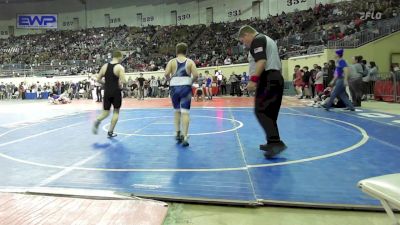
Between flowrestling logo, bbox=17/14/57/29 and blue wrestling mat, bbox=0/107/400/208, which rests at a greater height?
flowrestling logo, bbox=17/14/57/29

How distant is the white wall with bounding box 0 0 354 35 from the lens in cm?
3606

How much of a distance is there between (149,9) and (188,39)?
951 centimetres

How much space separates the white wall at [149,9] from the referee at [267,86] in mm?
29558

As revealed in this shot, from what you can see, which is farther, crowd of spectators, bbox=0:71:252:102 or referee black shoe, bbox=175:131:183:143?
crowd of spectators, bbox=0:71:252:102

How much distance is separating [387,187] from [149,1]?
45.6m

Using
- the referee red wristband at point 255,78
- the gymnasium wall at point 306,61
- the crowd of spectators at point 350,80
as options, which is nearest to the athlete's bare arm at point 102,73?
the referee red wristband at point 255,78

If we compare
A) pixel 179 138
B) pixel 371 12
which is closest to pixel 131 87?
pixel 371 12

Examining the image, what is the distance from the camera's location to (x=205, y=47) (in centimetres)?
3575

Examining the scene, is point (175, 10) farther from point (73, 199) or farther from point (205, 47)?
point (73, 199)

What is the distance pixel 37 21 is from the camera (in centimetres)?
4553

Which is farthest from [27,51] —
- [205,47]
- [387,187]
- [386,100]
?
[387,187]

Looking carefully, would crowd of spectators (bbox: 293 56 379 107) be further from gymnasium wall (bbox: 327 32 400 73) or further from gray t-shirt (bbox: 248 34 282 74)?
gray t-shirt (bbox: 248 34 282 74)

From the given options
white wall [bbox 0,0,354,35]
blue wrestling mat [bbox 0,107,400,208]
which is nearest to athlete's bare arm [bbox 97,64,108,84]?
blue wrestling mat [bbox 0,107,400,208]

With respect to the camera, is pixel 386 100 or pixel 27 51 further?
pixel 27 51
